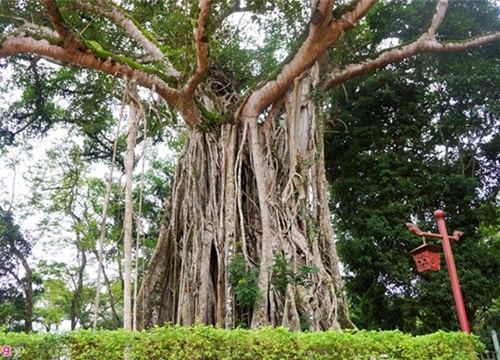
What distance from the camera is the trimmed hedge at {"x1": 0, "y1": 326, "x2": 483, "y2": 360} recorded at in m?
2.44

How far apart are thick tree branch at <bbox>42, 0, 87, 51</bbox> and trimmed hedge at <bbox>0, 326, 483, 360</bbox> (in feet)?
8.32

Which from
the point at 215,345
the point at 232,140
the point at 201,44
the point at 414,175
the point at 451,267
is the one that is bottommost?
the point at 215,345

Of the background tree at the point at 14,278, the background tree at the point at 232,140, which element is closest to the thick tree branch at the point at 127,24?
the background tree at the point at 232,140

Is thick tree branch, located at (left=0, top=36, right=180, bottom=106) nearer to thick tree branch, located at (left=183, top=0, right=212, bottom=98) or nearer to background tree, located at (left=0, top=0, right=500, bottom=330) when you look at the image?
background tree, located at (left=0, top=0, right=500, bottom=330)

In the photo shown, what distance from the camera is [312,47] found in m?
4.33

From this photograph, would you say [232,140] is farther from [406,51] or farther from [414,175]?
[414,175]

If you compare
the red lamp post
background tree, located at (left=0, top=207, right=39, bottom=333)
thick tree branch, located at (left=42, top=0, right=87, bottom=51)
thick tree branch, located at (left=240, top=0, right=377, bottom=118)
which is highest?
thick tree branch, located at (left=42, top=0, right=87, bottom=51)

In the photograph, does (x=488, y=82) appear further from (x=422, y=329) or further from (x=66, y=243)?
(x=66, y=243)

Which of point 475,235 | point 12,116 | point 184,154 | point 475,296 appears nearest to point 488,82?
point 475,235

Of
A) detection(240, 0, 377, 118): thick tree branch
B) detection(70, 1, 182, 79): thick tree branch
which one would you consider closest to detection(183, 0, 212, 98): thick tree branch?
detection(240, 0, 377, 118): thick tree branch

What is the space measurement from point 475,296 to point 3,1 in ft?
22.7

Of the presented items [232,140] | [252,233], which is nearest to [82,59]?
[232,140]

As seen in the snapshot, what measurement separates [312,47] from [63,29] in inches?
91.2

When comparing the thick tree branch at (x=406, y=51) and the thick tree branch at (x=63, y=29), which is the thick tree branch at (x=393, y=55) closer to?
the thick tree branch at (x=406, y=51)
